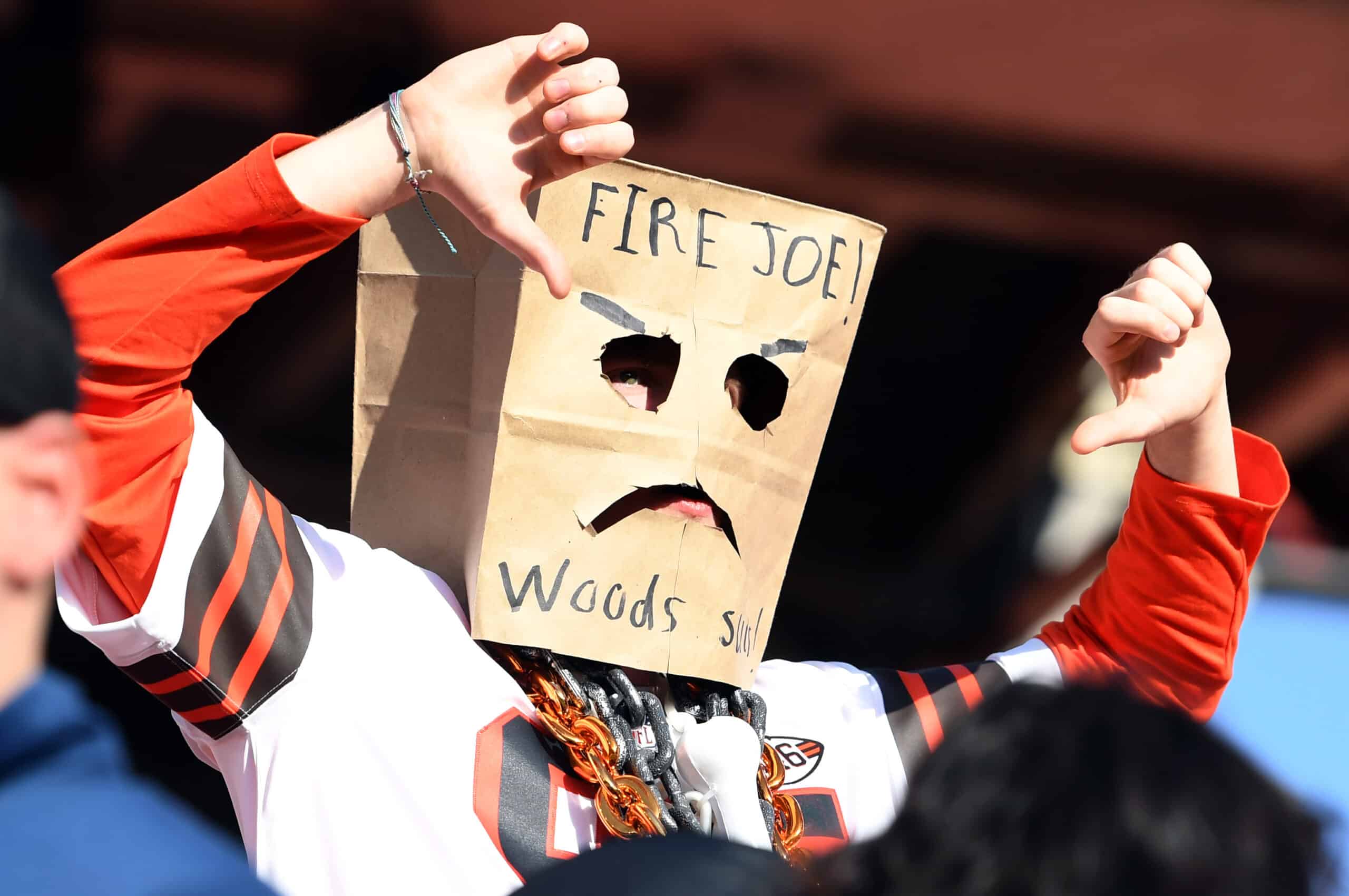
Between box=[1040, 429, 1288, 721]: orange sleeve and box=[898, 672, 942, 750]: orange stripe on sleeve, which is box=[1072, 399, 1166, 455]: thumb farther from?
box=[898, 672, 942, 750]: orange stripe on sleeve

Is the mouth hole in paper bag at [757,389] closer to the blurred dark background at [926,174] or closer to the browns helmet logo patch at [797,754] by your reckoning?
the browns helmet logo patch at [797,754]

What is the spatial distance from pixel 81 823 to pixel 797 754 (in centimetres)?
90

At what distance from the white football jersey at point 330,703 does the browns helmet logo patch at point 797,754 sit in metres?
0.08

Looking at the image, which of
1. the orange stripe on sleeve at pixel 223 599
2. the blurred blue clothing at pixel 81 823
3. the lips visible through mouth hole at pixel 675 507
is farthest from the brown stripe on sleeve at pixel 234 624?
the blurred blue clothing at pixel 81 823

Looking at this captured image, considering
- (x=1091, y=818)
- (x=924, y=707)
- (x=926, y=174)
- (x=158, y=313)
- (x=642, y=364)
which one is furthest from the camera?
(x=926, y=174)

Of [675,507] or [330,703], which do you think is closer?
[330,703]

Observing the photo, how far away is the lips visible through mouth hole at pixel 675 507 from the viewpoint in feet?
4.04

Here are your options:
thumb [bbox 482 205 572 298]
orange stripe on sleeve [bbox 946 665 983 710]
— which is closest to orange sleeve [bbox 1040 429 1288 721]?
orange stripe on sleeve [bbox 946 665 983 710]

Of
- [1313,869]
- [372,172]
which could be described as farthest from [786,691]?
[1313,869]

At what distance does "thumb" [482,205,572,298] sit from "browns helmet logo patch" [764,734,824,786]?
1.75ft

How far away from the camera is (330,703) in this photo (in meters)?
1.12

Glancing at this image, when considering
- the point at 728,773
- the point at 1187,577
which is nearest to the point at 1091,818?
the point at 728,773

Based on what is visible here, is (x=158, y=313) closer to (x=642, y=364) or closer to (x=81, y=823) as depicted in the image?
(x=642, y=364)

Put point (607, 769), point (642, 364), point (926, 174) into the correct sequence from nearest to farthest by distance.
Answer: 1. point (607, 769)
2. point (642, 364)
3. point (926, 174)
